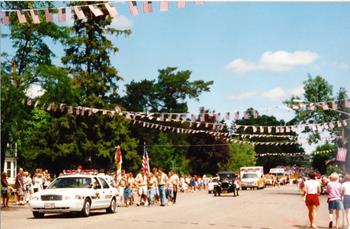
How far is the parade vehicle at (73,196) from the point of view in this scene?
65.3ft

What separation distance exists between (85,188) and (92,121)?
3709 centimetres

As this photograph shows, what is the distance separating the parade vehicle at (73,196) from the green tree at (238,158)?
61.8 m

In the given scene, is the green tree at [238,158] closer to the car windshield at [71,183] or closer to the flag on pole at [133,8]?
the car windshield at [71,183]

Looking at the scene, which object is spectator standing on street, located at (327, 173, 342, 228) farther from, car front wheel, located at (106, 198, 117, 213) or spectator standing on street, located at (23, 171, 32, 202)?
spectator standing on street, located at (23, 171, 32, 202)

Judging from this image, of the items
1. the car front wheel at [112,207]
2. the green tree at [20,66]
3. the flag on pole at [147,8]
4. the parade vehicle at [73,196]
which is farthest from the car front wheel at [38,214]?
the flag on pole at [147,8]

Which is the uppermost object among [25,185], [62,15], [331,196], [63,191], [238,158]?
[62,15]

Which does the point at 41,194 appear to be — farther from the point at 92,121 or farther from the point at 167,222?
the point at 92,121

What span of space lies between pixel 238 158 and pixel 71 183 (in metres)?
73.3

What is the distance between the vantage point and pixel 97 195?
21438 millimetres

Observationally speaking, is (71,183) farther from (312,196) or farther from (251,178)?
(251,178)

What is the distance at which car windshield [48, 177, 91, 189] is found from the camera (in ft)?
68.9

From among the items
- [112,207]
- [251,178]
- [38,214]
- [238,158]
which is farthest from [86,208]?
[238,158]

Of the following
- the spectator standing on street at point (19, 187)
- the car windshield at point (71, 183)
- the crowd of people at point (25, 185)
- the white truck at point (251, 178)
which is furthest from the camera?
the white truck at point (251, 178)

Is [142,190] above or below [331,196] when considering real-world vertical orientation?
above
